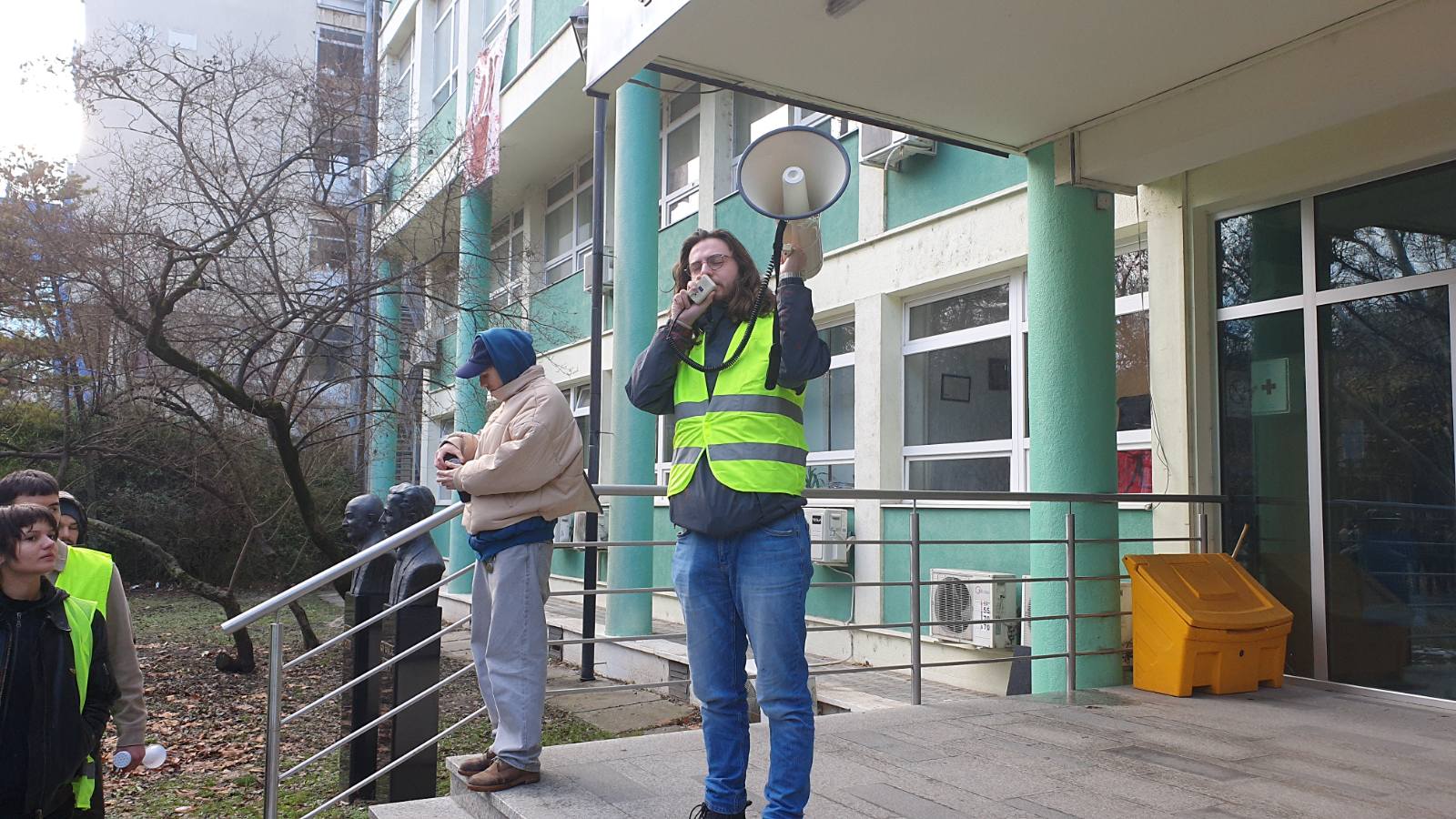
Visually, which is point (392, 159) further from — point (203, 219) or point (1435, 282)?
point (1435, 282)

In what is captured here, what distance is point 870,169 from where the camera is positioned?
951cm

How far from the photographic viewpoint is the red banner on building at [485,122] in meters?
12.1

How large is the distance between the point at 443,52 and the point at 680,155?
31.3 feet

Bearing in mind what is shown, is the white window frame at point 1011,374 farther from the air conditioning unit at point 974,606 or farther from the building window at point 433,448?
the building window at point 433,448

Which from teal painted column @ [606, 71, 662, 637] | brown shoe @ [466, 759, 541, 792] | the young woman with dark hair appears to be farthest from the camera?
teal painted column @ [606, 71, 662, 637]

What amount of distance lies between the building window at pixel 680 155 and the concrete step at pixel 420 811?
9.30m

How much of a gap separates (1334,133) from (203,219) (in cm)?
896

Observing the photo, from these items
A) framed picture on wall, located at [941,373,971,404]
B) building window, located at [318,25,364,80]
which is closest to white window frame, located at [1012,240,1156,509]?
framed picture on wall, located at [941,373,971,404]

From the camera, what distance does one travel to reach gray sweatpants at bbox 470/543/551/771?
380 cm

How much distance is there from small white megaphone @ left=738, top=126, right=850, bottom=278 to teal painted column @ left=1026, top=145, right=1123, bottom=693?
3155 millimetres

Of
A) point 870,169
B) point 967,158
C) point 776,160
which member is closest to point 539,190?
point 870,169

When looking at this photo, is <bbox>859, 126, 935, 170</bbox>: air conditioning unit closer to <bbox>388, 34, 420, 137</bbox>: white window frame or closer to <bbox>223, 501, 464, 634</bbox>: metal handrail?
<bbox>223, 501, 464, 634</bbox>: metal handrail

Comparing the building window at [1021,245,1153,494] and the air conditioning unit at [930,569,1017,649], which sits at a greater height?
the building window at [1021,245,1153,494]

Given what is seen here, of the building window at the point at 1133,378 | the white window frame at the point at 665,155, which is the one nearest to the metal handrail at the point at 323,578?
the building window at the point at 1133,378
